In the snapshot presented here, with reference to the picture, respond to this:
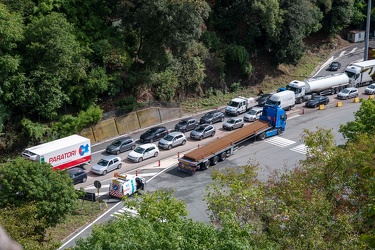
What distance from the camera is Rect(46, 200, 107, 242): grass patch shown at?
38.7 m

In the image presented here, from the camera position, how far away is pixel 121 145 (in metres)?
52.4

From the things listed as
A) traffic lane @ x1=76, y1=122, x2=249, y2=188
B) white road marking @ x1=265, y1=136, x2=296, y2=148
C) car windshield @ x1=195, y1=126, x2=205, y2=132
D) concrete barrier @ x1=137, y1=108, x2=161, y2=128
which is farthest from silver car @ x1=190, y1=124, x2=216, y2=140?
white road marking @ x1=265, y1=136, x2=296, y2=148

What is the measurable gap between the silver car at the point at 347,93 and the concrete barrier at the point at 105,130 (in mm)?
29537

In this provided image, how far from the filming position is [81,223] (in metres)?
40.3

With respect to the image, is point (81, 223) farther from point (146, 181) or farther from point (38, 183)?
point (146, 181)

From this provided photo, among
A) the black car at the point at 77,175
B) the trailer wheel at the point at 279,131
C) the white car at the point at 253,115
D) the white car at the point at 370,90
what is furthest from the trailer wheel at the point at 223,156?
the white car at the point at 370,90

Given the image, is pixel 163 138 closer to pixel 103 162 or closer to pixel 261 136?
pixel 103 162

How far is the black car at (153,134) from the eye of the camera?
55188 millimetres

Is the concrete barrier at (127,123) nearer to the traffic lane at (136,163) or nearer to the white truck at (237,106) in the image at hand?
the traffic lane at (136,163)

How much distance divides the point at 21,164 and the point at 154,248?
1833 cm

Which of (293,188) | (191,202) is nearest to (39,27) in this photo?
(191,202)

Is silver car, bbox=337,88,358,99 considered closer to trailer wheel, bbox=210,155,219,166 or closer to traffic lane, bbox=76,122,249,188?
traffic lane, bbox=76,122,249,188

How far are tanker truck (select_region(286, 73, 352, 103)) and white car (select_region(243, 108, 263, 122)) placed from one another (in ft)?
24.5

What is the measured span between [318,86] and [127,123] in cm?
2569
